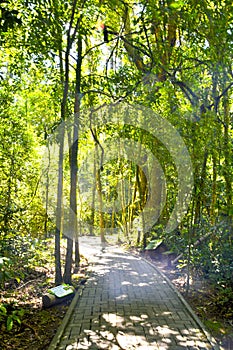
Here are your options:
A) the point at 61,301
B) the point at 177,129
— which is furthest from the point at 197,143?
the point at 61,301

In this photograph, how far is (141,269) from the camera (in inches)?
394

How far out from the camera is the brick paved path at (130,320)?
170 inches

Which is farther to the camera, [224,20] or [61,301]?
[61,301]

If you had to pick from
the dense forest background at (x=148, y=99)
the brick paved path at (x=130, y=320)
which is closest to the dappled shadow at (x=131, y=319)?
the brick paved path at (x=130, y=320)

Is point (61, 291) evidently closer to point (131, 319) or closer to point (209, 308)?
point (131, 319)

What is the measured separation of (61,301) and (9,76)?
691 centimetres

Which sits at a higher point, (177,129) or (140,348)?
(177,129)

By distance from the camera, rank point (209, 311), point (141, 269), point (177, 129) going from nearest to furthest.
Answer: point (209, 311)
point (177, 129)
point (141, 269)

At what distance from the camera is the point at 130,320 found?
203 inches

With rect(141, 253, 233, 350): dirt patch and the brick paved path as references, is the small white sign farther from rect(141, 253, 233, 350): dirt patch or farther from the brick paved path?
rect(141, 253, 233, 350): dirt patch

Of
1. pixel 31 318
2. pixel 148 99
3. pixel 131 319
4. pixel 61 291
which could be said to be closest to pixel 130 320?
pixel 131 319

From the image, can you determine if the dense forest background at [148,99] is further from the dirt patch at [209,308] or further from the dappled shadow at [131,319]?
the dappled shadow at [131,319]

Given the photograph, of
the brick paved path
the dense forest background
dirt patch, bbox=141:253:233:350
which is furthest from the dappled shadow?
the dense forest background

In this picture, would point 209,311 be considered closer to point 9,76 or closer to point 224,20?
point 224,20
